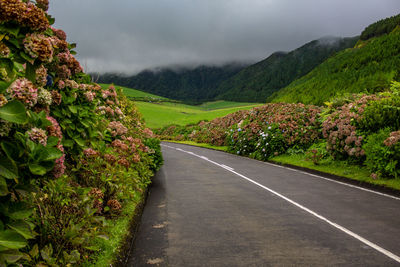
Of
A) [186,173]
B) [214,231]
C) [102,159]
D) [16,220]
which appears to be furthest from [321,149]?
[16,220]

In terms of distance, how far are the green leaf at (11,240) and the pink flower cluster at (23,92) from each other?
1.00 m

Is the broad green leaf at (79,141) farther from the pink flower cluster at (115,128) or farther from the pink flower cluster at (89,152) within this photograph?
the pink flower cluster at (115,128)

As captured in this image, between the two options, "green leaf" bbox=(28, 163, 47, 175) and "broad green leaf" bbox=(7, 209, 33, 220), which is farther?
"green leaf" bbox=(28, 163, 47, 175)

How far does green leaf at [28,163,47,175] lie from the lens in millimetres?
2545

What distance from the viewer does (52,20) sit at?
163 inches

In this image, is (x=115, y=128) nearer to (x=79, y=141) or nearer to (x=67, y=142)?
(x=79, y=141)

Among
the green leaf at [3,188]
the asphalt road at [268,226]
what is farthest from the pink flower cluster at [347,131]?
the green leaf at [3,188]

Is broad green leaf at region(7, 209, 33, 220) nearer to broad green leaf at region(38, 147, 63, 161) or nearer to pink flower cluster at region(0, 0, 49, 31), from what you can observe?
broad green leaf at region(38, 147, 63, 161)

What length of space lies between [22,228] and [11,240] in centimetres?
26

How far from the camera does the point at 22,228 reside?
8.10 ft

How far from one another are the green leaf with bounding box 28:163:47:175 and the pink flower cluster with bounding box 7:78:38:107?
1.62ft

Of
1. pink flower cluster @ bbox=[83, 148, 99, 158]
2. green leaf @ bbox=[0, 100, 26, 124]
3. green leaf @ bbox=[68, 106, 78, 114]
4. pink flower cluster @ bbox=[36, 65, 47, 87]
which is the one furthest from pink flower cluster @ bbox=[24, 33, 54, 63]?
pink flower cluster @ bbox=[83, 148, 99, 158]

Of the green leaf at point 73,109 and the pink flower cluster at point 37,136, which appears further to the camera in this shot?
the green leaf at point 73,109

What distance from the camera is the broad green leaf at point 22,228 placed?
241 centimetres
